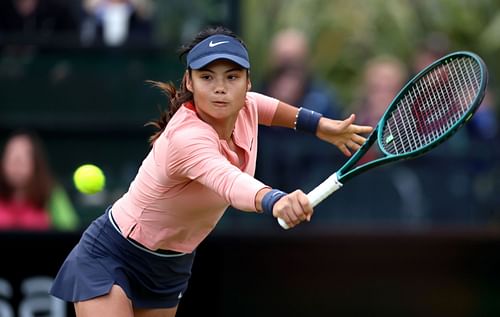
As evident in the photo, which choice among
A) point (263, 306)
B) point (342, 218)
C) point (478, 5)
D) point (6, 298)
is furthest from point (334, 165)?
point (478, 5)

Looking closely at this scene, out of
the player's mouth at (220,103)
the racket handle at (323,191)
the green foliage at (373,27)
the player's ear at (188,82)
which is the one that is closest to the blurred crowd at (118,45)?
the green foliage at (373,27)

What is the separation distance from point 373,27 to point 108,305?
301 inches

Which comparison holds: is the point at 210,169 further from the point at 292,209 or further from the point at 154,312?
the point at 154,312

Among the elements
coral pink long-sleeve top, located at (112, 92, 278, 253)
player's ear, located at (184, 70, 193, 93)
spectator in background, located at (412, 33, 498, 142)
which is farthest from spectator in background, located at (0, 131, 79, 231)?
player's ear, located at (184, 70, 193, 93)

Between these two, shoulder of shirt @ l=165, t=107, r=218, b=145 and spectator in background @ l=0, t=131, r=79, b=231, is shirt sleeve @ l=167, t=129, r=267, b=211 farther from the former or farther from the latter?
spectator in background @ l=0, t=131, r=79, b=231

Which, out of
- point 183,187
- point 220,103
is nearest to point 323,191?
point 220,103

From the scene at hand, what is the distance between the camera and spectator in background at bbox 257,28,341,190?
8422 millimetres

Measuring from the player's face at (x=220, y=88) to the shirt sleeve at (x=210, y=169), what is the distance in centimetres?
12

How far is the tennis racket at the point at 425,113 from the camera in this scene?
4.75 m

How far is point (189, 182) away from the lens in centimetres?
505

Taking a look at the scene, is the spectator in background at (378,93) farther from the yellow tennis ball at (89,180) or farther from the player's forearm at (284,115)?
the yellow tennis ball at (89,180)

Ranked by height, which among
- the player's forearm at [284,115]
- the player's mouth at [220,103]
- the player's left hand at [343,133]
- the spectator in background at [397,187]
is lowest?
the player's mouth at [220,103]

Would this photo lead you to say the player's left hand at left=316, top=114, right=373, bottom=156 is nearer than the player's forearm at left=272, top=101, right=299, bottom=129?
Yes

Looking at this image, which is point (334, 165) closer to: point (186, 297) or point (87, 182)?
point (186, 297)
